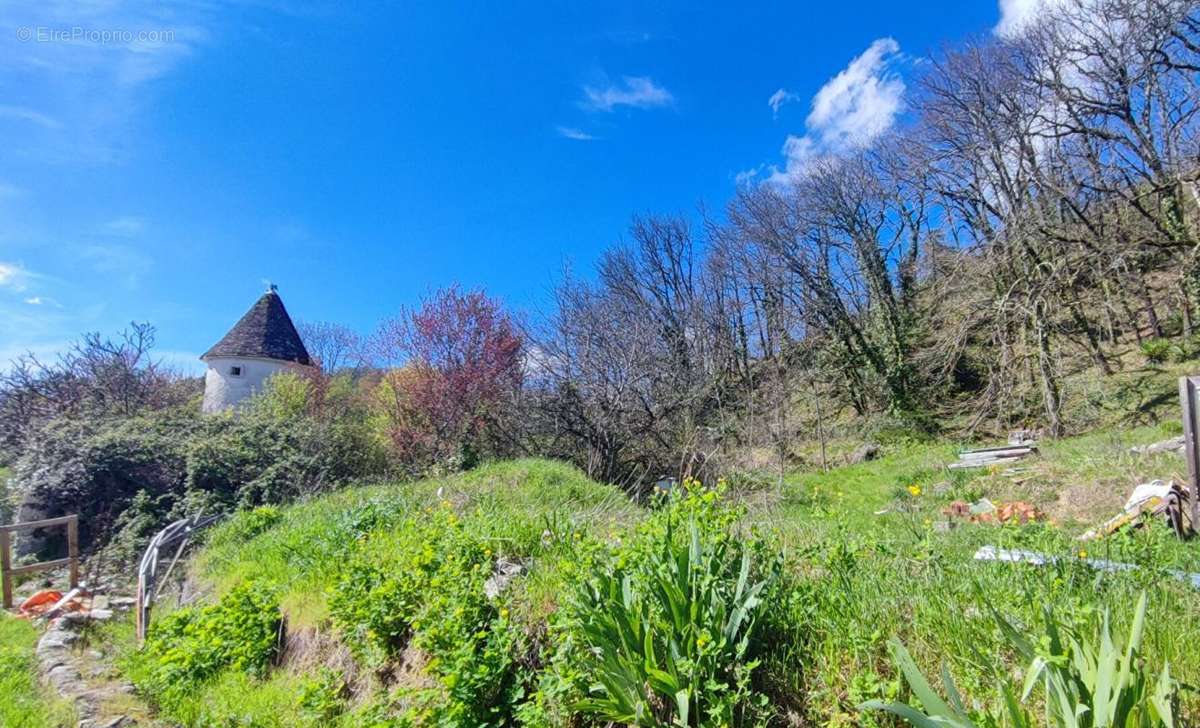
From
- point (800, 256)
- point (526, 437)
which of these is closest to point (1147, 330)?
point (800, 256)

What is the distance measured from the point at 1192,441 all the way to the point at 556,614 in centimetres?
606

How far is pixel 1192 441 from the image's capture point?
4980mm

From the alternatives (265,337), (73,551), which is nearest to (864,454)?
(73,551)

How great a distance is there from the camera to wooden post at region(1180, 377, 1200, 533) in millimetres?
4969

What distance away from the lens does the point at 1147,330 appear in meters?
14.4

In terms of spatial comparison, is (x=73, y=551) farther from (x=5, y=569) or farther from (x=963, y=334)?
(x=963, y=334)

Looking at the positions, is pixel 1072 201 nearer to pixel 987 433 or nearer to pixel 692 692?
pixel 987 433

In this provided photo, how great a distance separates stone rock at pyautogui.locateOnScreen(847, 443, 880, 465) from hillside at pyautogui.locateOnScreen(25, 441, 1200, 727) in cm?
1008

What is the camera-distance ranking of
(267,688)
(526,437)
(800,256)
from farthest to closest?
(800,256)
(526,437)
(267,688)

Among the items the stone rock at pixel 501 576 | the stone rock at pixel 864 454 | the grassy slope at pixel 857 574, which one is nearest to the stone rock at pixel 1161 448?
the grassy slope at pixel 857 574

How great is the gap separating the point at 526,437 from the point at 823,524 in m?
9.36

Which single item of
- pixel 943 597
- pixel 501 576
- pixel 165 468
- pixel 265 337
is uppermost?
pixel 265 337

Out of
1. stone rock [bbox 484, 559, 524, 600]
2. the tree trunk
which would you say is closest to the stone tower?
stone rock [bbox 484, 559, 524, 600]

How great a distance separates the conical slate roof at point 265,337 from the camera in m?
21.1
